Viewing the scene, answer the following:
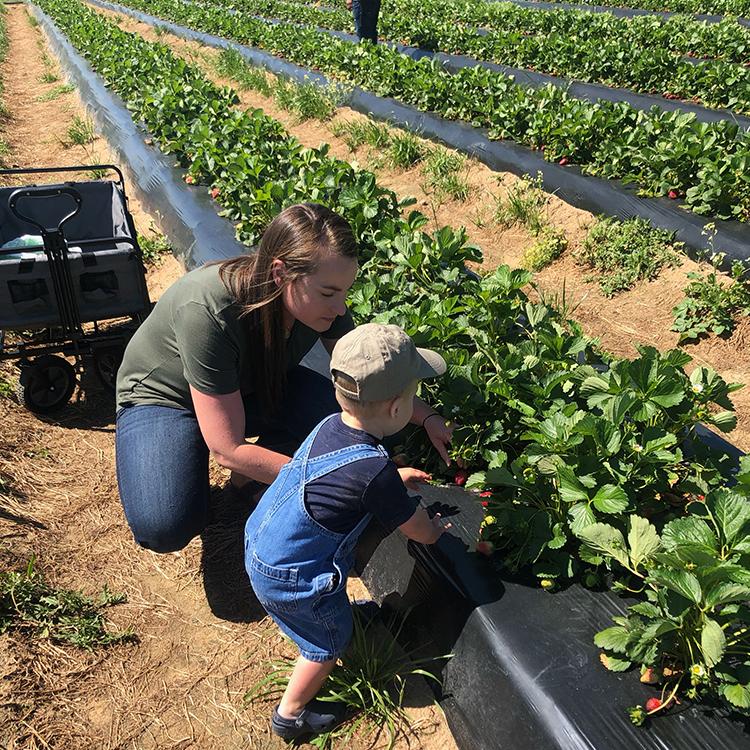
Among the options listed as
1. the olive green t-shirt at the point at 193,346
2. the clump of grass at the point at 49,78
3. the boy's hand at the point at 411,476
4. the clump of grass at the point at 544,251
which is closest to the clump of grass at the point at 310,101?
the clump of grass at the point at 544,251

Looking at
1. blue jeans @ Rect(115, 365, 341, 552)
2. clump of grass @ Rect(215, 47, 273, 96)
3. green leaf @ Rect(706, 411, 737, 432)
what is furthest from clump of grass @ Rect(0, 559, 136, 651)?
clump of grass @ Rect(215, 47, 273, 96)

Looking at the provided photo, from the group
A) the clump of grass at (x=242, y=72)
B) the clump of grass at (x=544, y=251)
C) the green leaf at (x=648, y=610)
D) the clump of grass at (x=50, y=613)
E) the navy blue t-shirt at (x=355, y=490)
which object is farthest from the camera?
the clump of grass at (x=242, y=72)

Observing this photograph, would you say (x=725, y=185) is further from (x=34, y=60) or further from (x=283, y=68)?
(x=34, y=60)

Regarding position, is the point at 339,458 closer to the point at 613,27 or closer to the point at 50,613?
the point at 50,613

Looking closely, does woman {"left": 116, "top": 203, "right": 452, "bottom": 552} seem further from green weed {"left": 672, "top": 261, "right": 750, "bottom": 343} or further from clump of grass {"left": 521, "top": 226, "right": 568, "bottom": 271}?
clump of grass {"left": 521, "top": 226, "right": 568, "bottom": 271}

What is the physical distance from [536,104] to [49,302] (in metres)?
5.46

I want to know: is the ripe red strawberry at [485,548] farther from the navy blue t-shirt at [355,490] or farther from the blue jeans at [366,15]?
the blue jeans at [366,15]

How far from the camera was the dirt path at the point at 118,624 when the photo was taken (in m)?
2.24

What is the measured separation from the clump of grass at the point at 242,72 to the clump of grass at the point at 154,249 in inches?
241

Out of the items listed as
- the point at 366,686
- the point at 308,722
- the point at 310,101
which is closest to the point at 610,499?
the point at 366,686

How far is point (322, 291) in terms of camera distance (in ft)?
7.09

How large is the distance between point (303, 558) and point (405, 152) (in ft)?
20.3

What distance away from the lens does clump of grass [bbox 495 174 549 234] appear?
232 inches

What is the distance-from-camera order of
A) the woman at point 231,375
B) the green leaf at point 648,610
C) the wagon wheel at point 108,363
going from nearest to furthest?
the green leaf at point 648,610, the woman at point 231,375, the wagon wheel at point 108,363
